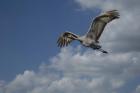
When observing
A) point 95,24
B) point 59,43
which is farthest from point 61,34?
point 95,24

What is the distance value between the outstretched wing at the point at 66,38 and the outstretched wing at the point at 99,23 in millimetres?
2372

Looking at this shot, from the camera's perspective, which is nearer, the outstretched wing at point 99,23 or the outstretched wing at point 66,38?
the outstretched wing at point 99,23

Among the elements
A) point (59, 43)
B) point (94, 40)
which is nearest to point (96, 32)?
point (94, 40)

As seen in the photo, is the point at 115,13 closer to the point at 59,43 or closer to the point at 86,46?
the point at 86,46

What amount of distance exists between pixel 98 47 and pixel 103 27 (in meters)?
2.30

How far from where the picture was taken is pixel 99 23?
81.6 meters

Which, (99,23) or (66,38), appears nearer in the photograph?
(99,23)

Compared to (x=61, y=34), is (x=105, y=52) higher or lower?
lower

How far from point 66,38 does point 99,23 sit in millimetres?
6254

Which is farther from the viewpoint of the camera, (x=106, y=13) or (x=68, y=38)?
(x=68, y=38)

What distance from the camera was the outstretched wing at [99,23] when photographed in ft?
263

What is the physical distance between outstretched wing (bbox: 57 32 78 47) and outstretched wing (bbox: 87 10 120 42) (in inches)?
93.4

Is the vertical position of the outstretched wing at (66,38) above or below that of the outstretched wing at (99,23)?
above

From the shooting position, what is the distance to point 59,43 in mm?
87875
